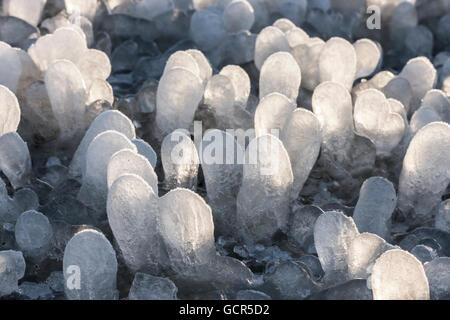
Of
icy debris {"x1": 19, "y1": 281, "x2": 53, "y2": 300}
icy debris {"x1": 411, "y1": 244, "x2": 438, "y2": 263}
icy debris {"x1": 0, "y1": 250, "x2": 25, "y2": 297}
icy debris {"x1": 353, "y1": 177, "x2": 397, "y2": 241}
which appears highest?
icy debris {"x1": 353, "y1": 177, "x2": 397, "y2": 241}

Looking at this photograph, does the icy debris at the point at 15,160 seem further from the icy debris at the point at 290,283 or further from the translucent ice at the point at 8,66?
the icy debris at the point at 290,283

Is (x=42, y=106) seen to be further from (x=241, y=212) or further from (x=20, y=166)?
(x=241, y=212)

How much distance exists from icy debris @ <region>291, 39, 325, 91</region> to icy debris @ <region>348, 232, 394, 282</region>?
20.9 inches

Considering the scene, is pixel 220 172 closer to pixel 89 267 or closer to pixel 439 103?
pixel 89 267

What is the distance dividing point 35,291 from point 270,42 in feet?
2.02

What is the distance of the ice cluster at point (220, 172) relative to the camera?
0.76 meters

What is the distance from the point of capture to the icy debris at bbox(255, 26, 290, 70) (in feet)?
4.07

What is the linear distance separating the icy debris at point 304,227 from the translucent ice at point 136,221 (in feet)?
0.57

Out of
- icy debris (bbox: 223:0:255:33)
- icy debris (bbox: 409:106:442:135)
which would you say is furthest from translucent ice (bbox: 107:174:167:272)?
icy debris (bbox: 223:0:255:33)

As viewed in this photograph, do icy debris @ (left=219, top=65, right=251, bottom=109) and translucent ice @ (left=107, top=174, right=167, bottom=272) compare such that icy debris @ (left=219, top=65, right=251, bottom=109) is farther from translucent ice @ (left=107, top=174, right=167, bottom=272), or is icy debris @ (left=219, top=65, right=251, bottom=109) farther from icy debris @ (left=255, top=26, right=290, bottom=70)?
translucent ice @ (left=107, top=174, right=167, bottom=272)

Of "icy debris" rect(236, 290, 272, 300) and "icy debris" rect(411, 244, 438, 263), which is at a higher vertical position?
"icy debris" rect(411, 244, 438, 263)
